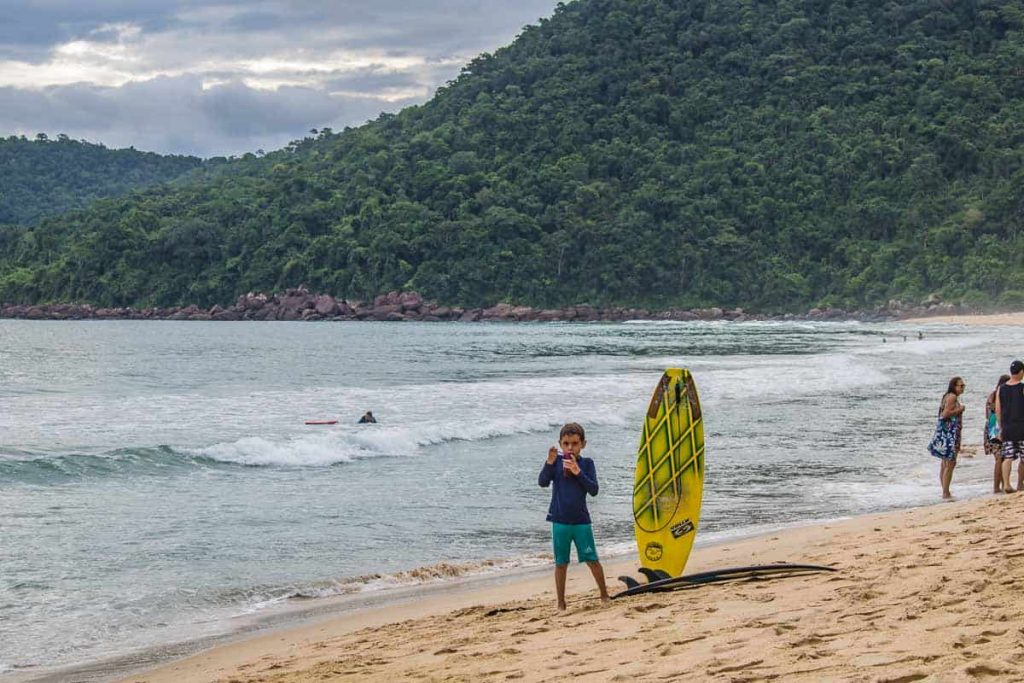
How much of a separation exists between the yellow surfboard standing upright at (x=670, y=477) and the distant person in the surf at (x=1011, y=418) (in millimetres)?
4699

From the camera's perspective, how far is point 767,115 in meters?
97.4

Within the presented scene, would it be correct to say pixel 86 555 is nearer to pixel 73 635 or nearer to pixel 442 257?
pixel 73 635

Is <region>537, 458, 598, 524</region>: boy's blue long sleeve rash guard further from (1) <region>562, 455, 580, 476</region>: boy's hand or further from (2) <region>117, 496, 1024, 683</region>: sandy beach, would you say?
(2) <region>117, 496, 1024, 683</region>: sandy beach

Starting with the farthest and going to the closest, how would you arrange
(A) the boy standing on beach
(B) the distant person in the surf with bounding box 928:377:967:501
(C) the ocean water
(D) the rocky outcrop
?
(D) the rocky outcrop
(B) the distant person in the surf with bounding box 928:377:967:501
(C) the ocean water
(A) the boy standing on beach

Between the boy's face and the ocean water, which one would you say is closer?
the boy's face

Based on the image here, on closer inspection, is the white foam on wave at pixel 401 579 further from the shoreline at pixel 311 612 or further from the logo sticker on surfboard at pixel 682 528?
the logo sticker on surfboard at pixel 682 528

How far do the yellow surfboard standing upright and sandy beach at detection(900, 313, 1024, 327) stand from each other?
5696 cm

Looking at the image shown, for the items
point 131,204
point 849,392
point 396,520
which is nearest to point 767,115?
point 131,204

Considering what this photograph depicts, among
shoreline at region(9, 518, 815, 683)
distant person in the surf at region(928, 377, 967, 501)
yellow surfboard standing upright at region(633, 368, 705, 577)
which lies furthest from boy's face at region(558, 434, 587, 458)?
distant person in the surf at region(928, 377, 967, 501)

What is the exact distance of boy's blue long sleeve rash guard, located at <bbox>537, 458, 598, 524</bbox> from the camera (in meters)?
6.39

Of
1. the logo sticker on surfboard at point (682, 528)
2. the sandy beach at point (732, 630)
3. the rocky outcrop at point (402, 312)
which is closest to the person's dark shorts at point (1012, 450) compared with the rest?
the sandy beach at point (732, 630)

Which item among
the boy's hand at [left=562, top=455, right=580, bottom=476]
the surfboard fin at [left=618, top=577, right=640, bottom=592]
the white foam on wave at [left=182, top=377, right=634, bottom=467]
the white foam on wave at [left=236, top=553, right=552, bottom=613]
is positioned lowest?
the white foam on wave at [left=236, top=553, right=552, bottom=613]

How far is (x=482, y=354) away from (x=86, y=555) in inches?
1340

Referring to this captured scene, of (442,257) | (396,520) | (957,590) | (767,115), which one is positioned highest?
(767,115)
